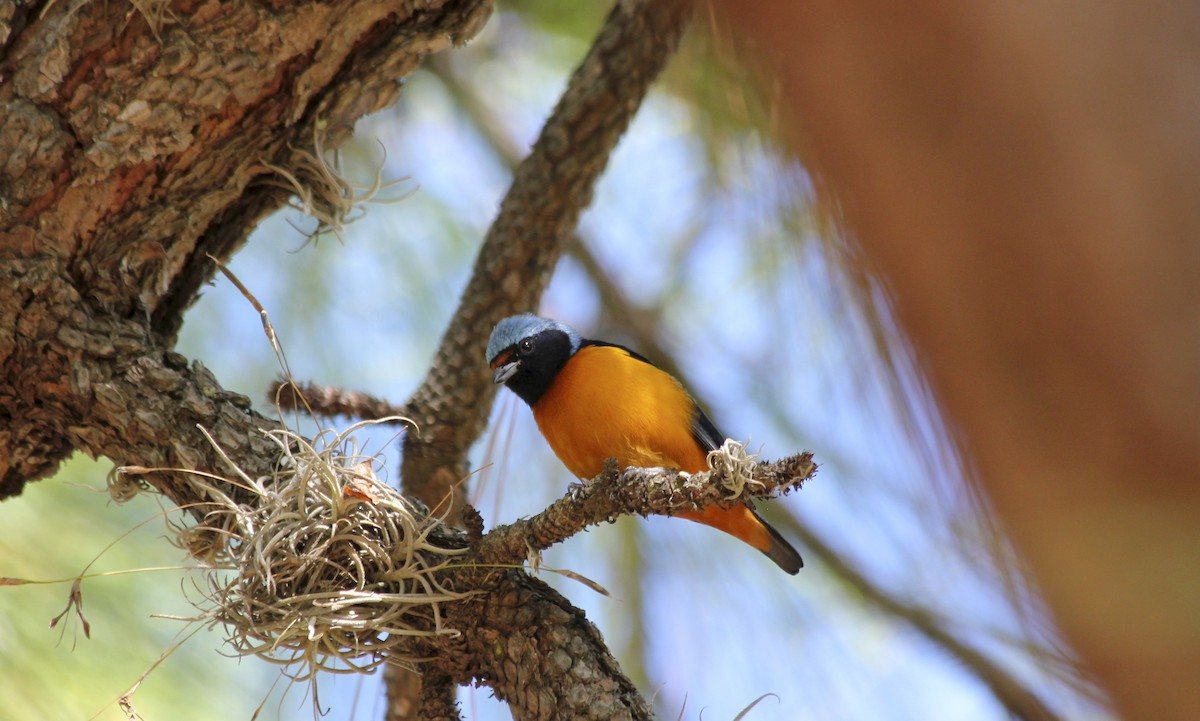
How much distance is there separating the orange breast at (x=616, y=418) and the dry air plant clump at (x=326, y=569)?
2.41 feet

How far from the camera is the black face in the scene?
124 inches

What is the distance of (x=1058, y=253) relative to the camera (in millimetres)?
452

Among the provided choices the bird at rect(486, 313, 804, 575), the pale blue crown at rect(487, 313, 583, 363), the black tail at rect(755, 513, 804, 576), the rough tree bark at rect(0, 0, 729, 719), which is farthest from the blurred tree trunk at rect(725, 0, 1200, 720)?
the black tail at rect(755, 513, 804, 576)

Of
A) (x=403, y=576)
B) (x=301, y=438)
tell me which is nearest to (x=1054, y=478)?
(x=403, y=576)

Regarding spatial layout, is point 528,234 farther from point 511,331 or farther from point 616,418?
point 616,418

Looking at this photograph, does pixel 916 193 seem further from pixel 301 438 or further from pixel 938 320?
pixel 301 438

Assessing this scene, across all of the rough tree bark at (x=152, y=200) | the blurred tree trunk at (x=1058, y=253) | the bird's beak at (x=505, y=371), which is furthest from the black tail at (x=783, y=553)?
the blurred tree trunk at (x=1058, y=253)

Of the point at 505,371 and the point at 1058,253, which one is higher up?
the point at 505,371

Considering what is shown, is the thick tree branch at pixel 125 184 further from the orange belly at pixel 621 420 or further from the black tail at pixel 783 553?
the black tail at pixel 783 553

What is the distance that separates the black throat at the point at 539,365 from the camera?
3188 millimetres

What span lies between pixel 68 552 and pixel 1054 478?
2978 mm

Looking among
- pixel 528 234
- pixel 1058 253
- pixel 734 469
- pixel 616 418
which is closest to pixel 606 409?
pixel 616 418

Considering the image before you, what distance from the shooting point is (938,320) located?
1.67 feet

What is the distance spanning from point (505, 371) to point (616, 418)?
44cm
